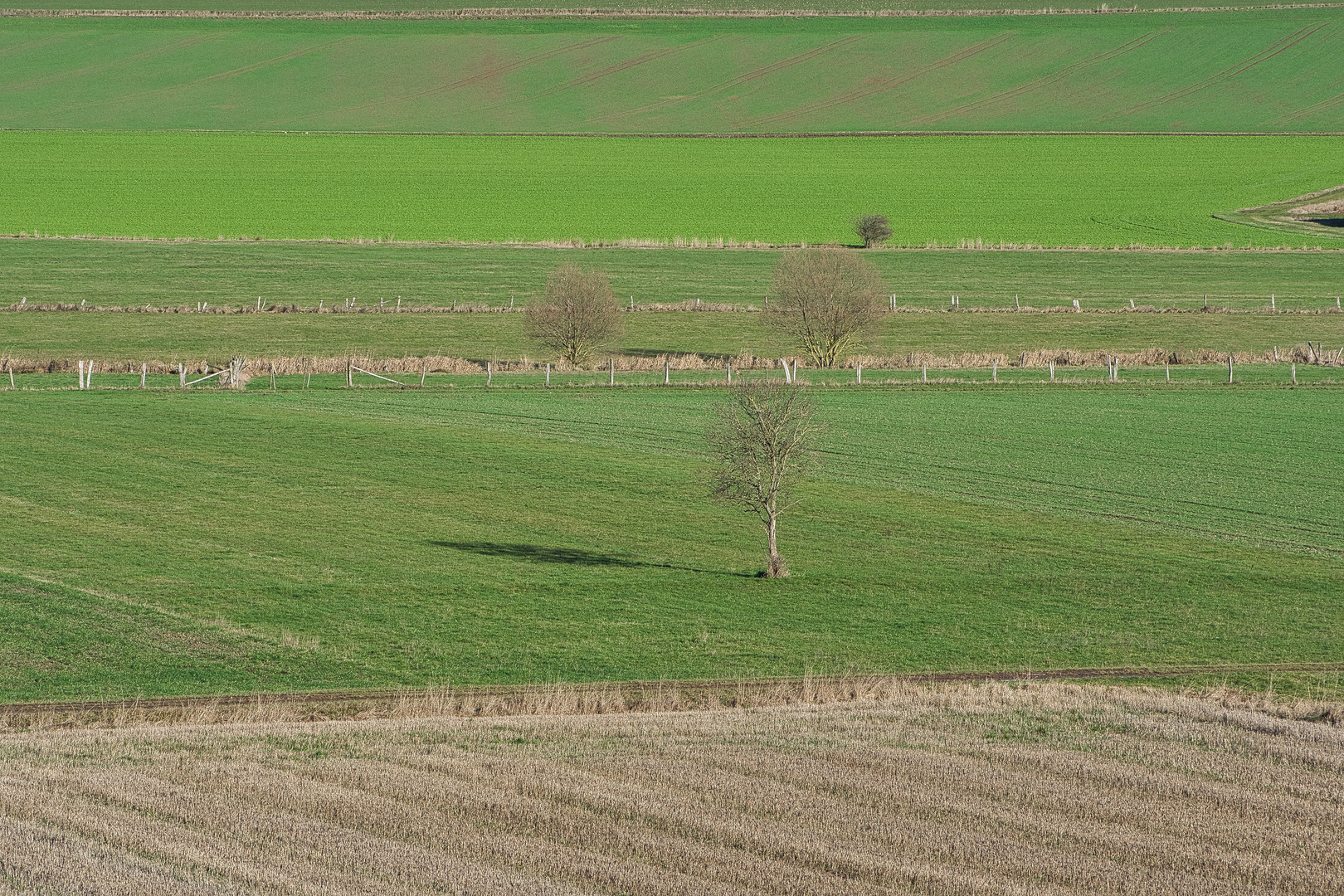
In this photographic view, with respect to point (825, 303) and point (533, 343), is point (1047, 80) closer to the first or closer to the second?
point (825, 303)

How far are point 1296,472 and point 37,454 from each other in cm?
3924

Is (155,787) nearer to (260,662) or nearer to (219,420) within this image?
(260,662)

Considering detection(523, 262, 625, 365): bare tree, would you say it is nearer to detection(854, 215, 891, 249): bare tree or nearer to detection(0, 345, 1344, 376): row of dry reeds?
Answer: detection(0, 345, 1344, 376): row of dry reeds

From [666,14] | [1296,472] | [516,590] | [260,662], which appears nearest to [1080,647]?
[516,590]

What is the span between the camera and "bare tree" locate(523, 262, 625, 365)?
7188cm

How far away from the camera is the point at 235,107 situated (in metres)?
158

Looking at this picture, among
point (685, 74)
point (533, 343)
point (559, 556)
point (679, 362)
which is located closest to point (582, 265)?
point (533, 343)

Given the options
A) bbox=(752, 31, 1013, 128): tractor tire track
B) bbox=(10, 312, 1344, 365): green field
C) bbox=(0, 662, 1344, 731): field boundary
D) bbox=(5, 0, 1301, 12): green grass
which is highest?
bbox=(5, 0, 1301, 12): green grass

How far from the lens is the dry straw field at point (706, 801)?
15.8 meters

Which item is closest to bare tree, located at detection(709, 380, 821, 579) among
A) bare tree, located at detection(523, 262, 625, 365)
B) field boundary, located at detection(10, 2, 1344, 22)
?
bare tree, located at detection(523, 262, 625, 365)

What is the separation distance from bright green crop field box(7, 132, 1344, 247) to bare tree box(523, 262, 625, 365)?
1497 inches

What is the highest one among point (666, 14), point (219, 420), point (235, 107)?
point (666, 14)

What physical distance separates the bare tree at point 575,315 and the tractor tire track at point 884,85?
285ft

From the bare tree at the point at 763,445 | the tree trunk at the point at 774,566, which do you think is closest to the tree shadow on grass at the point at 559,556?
the tree trunk at the point at 774,566
